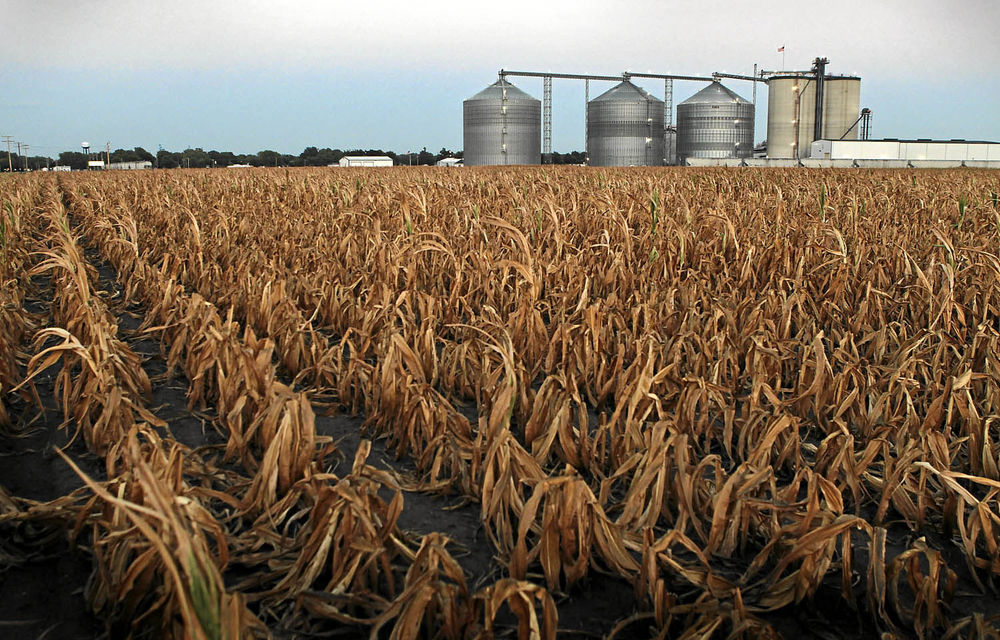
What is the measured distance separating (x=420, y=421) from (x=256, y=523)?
0.63 meters

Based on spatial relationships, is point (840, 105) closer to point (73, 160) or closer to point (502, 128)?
point (502, 128)

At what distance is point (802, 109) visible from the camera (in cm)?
3762

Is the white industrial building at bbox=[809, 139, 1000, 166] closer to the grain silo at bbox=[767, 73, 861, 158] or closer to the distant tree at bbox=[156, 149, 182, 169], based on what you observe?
the grain silo at bbox=[767, 73, 861, 158]

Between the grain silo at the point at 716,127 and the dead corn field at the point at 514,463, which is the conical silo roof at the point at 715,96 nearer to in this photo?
the grain silo at the point at 716,127

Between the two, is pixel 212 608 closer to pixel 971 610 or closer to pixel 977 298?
pixel 971 610

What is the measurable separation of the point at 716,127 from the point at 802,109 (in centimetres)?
510

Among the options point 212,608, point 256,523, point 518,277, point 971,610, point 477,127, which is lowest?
point 971,610

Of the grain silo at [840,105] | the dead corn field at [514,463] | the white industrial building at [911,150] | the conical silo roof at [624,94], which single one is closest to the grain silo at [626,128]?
the conical silo roof at [624,94]

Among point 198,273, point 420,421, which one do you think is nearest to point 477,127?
point 198,273

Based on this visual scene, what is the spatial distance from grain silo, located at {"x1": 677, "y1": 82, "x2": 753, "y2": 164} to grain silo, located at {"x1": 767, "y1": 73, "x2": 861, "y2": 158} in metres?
2.13

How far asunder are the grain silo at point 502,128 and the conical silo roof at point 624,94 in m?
3.32

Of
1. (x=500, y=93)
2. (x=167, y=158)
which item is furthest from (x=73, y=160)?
(x=500, y=93)

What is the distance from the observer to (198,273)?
4.47 metres

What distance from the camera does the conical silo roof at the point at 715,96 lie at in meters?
36.3
